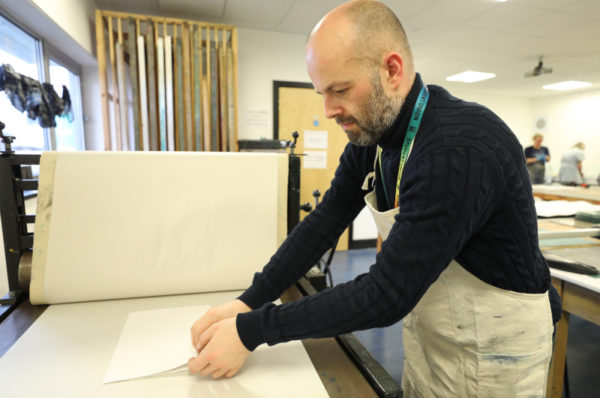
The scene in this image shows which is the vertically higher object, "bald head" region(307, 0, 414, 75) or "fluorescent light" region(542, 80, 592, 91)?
"fluorescent light" region(542, 80, 592, 91)

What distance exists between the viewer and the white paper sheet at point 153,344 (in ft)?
2.01

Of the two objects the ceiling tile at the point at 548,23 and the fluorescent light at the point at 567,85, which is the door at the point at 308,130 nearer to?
the ceiling tile at the point at 548,23

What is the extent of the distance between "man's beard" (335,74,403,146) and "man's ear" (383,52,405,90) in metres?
0.03

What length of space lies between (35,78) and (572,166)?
26.8 ft

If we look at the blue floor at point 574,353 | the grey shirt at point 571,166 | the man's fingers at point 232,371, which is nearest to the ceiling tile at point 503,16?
the blue floor at point 574,353

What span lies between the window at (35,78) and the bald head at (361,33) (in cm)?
203

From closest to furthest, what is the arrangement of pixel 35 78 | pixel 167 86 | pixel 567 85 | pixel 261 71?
pixel 35 78, pixel 167 86, pixel 261 71, pixel 567 85

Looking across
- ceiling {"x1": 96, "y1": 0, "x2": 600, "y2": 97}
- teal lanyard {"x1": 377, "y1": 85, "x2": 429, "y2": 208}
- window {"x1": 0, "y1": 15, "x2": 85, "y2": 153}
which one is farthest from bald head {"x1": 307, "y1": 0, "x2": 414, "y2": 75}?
ceiling {"x1": 96, "y1": 0, "x2": 600, "y2": 97}

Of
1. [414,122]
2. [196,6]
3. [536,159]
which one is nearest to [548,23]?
[196,6]

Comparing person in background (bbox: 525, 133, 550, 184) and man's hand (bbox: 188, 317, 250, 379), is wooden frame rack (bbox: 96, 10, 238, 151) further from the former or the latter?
person in background (bbox: 525, 133, 550, 184)

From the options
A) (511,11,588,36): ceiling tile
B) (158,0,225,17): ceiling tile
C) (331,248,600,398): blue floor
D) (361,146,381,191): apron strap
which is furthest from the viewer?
(511,11,588,36): ceiling tile

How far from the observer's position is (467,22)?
3.20 meters

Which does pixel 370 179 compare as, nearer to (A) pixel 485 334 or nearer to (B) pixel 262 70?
(A) pixel 485 334

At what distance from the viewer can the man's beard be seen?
638 millimetres
